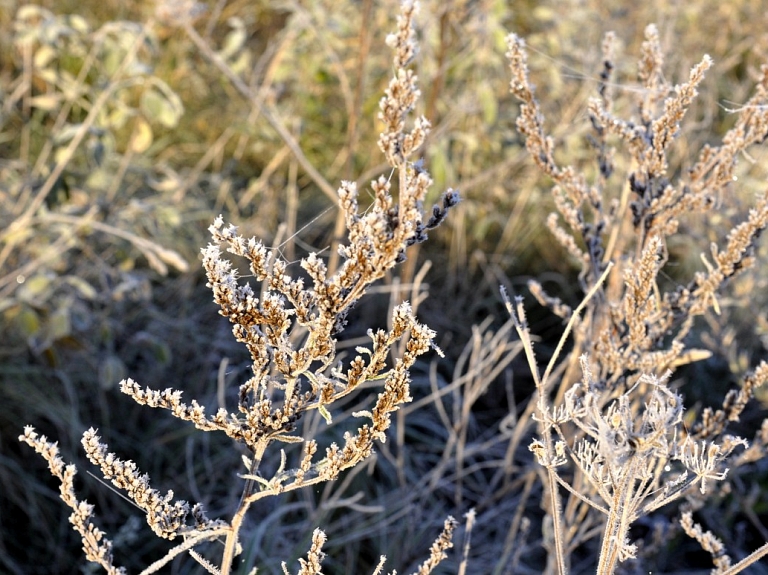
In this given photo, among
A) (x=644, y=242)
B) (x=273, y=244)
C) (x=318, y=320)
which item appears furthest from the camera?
(x=273, y=244)

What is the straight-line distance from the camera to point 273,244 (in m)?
1.72

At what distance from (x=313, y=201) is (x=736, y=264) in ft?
8.56

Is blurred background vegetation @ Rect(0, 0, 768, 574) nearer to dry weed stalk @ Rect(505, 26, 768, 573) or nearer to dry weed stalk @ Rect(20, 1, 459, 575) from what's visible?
dry weed stalk @ Rect(505, 26, 768, 573)

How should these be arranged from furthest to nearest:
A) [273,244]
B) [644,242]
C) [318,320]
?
[273,244] → [644,242] → [318,320]

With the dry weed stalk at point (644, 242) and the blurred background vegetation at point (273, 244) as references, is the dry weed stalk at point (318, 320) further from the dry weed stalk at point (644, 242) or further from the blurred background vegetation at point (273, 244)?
the blurred background vegetation at point (273, 244)

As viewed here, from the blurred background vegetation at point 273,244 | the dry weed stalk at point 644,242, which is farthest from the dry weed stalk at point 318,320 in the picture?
the blurred background vegetation at point 273,244

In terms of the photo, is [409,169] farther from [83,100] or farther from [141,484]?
[83,100]

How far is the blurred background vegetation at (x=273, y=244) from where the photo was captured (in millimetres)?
2129

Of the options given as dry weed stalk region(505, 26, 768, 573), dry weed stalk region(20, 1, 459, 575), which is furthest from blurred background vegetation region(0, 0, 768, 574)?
dry weed stalk region(20, 1, 459, 575)

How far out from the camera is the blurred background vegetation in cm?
213

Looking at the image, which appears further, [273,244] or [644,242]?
[273,244]

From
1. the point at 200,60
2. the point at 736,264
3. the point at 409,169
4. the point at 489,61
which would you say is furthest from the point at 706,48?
the point at 409,169

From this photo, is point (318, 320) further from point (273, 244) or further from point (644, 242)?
point (273, 244)

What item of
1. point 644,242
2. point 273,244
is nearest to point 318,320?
point 644,242
